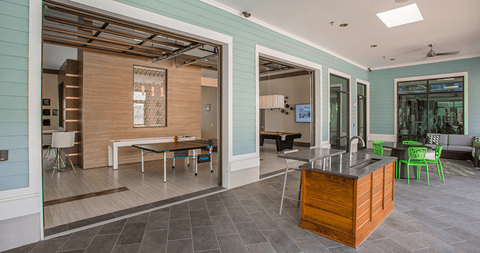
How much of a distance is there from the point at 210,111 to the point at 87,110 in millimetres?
7883

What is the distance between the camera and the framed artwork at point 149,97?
688 centimetres

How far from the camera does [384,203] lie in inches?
120

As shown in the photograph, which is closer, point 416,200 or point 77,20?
point 416,200

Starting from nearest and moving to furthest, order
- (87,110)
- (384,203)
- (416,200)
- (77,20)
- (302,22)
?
(384,203) → (416,200) → (77,20) → (302,22) → (87,110)

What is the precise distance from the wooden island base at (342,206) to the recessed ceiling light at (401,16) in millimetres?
3731

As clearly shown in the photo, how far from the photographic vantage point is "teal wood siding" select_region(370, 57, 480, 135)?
7.97m

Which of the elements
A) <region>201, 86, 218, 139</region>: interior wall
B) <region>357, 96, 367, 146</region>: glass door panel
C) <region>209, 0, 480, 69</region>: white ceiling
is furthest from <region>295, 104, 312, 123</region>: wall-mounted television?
<region>201, 86, 218, 139</region>: interior wall

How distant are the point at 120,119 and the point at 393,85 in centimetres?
1016

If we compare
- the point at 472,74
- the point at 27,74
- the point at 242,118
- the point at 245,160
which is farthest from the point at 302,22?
the point at 472,74

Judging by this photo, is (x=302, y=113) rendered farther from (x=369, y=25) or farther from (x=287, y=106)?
(x=369, y=25)

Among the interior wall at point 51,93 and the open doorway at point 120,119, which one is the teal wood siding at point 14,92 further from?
the interior wall at point 51,93

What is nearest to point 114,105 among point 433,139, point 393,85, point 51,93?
point 51,93

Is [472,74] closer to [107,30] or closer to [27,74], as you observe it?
[107,30]

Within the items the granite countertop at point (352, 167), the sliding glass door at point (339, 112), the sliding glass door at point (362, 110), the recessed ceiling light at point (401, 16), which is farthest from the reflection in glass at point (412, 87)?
the granite countertop at point (352, 167)
